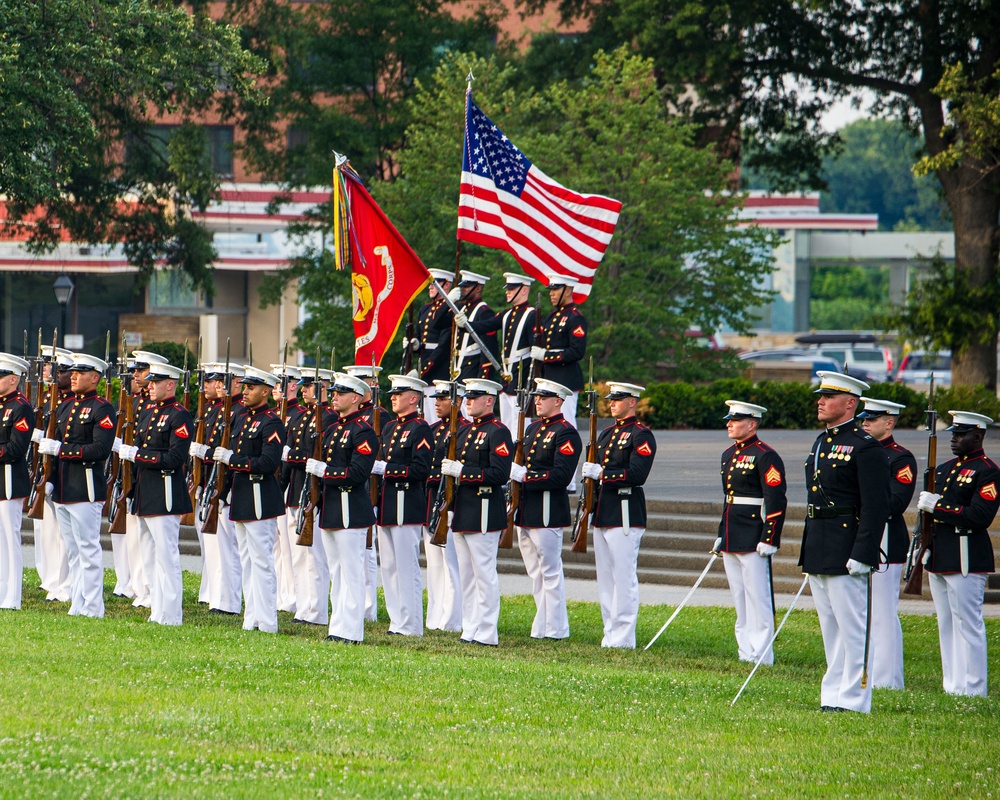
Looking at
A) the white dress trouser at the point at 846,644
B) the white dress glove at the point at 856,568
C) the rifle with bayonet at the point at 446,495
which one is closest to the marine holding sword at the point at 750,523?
the rifle with bayonet at the point at 446,495

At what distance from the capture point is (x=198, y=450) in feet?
42.9

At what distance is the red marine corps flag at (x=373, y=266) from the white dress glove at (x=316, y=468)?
10.3 feet

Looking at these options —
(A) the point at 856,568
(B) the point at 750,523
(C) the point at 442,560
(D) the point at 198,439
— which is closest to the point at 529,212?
(C) the point at 442,560

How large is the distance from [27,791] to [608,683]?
4.40 m

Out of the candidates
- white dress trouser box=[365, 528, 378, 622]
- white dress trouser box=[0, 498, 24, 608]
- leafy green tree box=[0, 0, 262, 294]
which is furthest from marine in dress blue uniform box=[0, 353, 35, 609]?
leafy green tree box=[0, 0, 262, 294]

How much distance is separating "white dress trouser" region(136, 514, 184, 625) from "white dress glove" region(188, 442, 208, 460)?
0.73m

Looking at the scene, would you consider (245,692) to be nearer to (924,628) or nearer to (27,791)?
(27,791)

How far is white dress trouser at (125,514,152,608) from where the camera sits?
538 inches

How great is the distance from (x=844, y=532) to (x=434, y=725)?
112 inches

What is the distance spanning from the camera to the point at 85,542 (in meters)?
12.6

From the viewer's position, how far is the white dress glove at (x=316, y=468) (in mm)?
12180

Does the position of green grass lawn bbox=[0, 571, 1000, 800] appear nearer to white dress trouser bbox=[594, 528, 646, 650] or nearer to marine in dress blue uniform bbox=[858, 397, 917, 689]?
marine in dress blue uniform bbox=[858, 397, 917, 689]

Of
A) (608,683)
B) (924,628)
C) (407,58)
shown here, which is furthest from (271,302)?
(608,683)

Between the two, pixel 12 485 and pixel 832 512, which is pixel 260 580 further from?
pixel 832 512
